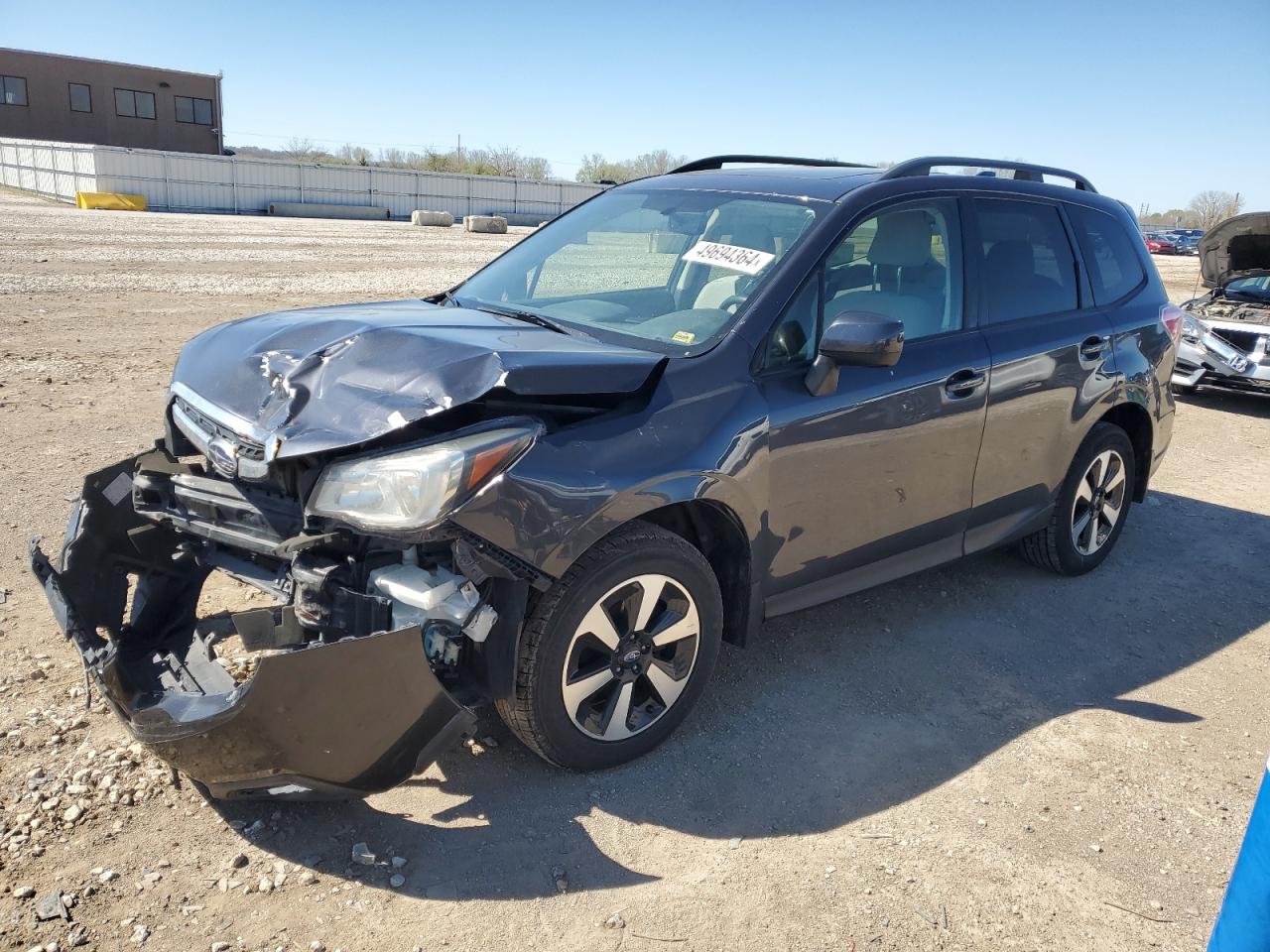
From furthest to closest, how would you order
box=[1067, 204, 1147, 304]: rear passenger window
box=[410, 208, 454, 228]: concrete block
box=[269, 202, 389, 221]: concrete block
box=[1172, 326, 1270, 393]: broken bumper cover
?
box=[269, 202, 389, 221]: concrete block < box=[410, 208, 454, 228]: concrete block < box=[1172, 326, 1270, 393]: broken bumper cover < box=[1067, 204, 1147, 304]: rear passenger window

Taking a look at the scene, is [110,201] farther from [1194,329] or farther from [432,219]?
[1194,329]

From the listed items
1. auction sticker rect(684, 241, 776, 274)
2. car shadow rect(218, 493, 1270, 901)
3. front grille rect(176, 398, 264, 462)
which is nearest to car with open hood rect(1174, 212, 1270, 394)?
car shadow rect(218, 493, 1270, 901)

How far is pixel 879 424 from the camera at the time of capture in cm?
390

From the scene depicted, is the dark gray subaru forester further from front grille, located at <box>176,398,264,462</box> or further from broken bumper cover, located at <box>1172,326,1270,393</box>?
broken bumper cover, located at <box>1172,326,1270,393</box>

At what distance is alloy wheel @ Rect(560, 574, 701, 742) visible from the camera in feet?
10.5

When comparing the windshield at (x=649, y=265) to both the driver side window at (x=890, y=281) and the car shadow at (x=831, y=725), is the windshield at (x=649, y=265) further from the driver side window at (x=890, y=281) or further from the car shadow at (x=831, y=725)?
the car shadow at (x=831, y=725)

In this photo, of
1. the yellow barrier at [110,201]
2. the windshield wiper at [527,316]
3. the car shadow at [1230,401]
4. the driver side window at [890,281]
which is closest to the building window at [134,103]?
the yellow barrier at [110,201]

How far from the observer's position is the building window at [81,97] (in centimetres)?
5562

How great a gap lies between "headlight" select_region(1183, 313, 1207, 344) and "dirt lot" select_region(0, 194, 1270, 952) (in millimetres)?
6599

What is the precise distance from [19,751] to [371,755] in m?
1.40

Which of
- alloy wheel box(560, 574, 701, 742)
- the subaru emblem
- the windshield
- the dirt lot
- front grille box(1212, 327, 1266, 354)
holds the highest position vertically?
the windshield

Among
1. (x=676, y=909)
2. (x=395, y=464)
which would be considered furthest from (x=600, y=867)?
(x=395, y=464)

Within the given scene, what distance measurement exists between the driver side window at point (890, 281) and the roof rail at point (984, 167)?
16cm

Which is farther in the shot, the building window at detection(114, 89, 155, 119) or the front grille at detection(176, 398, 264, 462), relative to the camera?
the building window at detection(114, 89, 155, 119)
